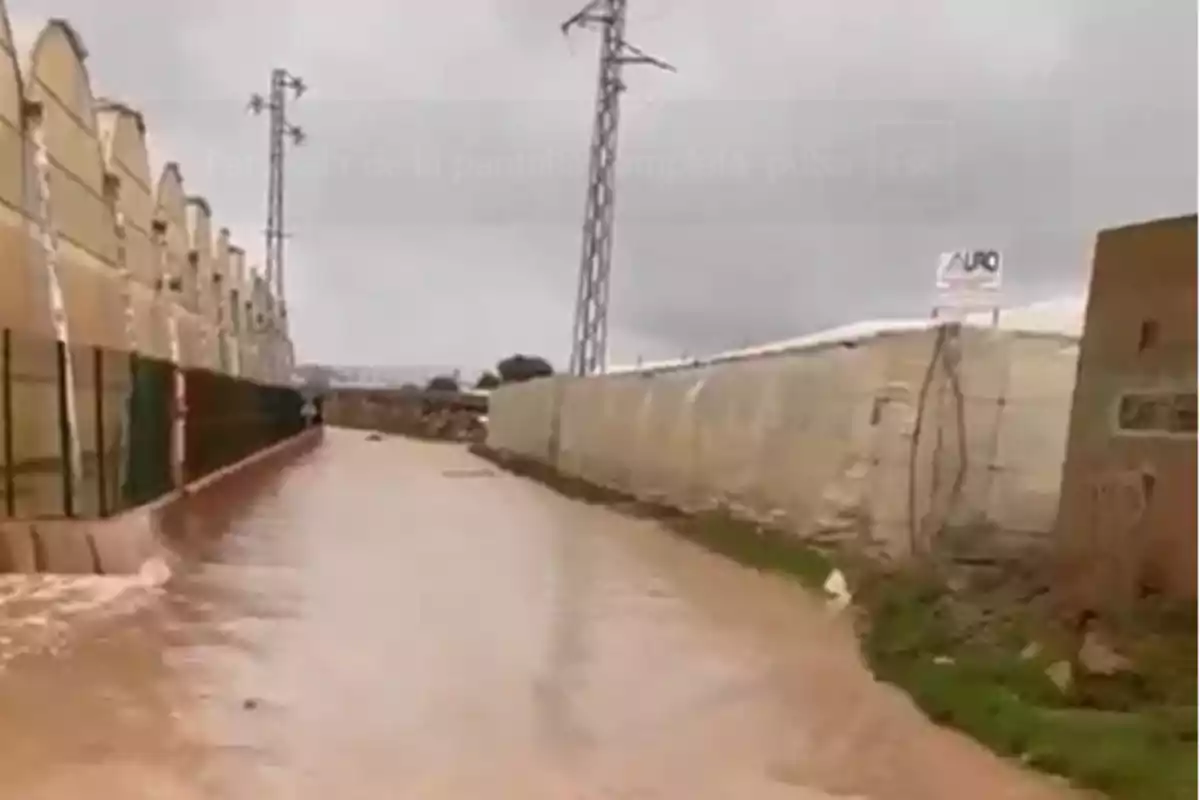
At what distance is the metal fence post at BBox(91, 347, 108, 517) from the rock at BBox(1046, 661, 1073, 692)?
7.94 m

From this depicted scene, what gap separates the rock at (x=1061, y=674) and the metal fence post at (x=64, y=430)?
7544mm

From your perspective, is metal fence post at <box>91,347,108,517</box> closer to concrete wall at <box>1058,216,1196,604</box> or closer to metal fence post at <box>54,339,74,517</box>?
metal fence post at <box>54,339,74,517</box>

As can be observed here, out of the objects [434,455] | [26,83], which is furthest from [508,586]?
[434,455]

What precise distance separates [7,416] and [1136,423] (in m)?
7.76

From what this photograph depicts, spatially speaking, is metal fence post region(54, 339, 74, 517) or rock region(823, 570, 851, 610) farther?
metal fence post region(54, 339, 74, 517)

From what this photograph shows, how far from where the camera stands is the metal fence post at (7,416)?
1116cm

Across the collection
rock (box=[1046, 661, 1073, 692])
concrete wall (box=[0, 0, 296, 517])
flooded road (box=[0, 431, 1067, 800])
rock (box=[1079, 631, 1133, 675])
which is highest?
concrete wall (box=[0, 0, 296, 517])

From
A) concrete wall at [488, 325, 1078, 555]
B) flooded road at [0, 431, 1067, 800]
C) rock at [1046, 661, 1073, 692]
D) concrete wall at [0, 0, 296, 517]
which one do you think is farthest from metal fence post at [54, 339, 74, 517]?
rock at [1046, 661, 1073, 692]

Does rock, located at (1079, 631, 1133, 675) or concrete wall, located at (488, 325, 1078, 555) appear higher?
concrete wall, located at (488, 325, 1078, 555)

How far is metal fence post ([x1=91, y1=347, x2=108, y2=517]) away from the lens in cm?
1278

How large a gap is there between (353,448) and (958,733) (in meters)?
39.0

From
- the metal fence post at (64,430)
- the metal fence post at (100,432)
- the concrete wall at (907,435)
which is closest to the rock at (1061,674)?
the concrete wall at (907,435)

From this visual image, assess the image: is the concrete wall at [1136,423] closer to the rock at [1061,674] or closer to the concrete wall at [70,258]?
the rock at [1061,674]

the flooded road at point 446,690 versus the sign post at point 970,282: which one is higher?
the sign post at point 970,282
